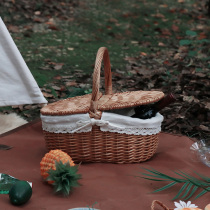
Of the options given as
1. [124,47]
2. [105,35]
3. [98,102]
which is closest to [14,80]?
[98,102]

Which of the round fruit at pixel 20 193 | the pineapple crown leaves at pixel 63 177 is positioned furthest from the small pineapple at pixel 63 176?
the round fruit at pixel 20 193

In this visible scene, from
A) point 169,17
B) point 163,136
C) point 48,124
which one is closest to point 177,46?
point 169,17

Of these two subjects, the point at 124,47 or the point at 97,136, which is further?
the point at 124,47

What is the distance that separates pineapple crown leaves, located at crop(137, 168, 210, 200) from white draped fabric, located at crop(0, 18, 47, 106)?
0.89m

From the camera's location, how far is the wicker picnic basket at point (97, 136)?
6.29 ft

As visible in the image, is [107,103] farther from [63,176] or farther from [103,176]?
[63,176]

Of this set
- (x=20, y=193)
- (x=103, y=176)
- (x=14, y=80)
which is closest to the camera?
(x=20, y=193)

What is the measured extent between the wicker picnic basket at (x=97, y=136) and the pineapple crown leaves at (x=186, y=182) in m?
0.17

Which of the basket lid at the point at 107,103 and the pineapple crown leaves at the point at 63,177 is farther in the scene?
the basket lid at the point at 107,103

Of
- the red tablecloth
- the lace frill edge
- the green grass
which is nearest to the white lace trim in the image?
the lace frill edge

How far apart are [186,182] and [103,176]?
0.39 m

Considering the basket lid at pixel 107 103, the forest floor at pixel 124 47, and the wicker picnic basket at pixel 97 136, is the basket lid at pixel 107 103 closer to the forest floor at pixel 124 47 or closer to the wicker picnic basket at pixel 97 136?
the wicker picnic basket at pixel 97 136

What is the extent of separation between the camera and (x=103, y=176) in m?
1.85

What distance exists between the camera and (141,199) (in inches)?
64.3
